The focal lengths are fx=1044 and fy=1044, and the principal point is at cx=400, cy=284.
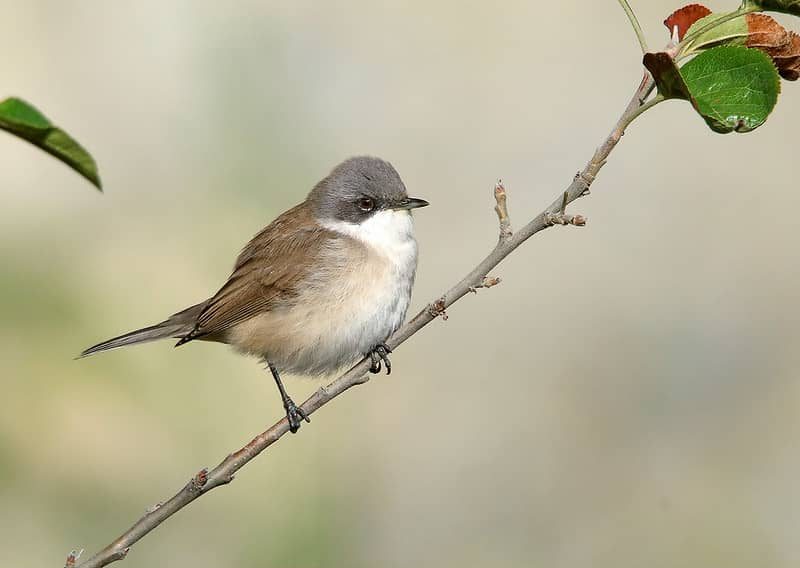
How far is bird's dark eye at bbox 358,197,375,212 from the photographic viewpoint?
15.7 ft

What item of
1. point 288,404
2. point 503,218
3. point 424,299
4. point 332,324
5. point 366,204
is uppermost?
point 424,299

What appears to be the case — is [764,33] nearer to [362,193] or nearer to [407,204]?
[407,204]

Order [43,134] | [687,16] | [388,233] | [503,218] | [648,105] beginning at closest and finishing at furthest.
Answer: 1. [43,134]
2. [648,105]
3. [687,16]
4. [503,218]
5. [388,233]

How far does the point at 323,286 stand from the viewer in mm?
4539

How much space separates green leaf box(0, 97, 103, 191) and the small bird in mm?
2733

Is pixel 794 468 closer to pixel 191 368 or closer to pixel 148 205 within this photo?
pixel 191 368

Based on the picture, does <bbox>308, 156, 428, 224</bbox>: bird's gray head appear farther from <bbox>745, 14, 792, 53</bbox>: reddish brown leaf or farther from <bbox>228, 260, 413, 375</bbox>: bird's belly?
<bbox>745, 14, 792, 53</bbox>: reddish brown leaf

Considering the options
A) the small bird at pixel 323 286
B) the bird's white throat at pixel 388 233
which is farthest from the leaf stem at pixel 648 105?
the bird's white throat at pixel 388 233

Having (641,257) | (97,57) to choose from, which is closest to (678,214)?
(641,257)

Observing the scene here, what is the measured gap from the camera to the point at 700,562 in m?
6.03

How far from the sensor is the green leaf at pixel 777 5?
7.19ft

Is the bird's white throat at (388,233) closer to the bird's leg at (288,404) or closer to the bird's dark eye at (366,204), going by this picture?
the bird's dark eye at (366,204)

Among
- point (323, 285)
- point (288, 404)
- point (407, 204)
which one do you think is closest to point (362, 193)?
point (407, 204)

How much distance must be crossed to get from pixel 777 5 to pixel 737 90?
25cm
